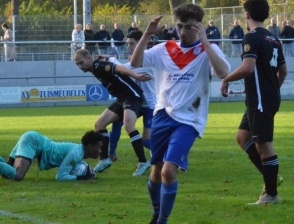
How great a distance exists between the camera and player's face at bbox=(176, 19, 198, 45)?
8414 mm

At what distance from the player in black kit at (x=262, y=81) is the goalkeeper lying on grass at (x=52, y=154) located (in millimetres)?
2908

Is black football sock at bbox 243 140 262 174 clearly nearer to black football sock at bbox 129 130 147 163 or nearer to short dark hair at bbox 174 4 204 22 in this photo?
short dark hair at bbox 174 4 204 22

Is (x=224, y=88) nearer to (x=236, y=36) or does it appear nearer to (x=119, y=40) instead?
(x=119, y=40)

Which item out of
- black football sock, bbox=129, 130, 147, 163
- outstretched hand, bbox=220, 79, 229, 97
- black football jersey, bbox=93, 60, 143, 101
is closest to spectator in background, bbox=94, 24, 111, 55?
black football jersey, bbox=93, 60, 143, 101

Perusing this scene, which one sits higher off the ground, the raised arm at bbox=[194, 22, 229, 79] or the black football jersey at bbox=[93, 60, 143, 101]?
the raised arm at bbox=[194, 22, 229, 79]

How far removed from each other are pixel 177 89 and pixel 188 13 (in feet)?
2.38

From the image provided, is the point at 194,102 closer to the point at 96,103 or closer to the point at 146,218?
the point at 146,218

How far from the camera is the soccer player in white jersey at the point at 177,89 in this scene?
8359 mm

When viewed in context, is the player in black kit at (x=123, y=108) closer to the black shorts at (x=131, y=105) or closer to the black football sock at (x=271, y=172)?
the black shorts at (x=131, y=105)

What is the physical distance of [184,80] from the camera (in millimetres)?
8578

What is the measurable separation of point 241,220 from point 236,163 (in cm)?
531

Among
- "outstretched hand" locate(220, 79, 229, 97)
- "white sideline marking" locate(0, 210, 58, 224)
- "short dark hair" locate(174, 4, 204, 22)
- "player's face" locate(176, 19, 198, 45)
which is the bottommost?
"white sideline marking" locate(0, 210, 58, 224)

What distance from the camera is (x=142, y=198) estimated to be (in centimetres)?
1070

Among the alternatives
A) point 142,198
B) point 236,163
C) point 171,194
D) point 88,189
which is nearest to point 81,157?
point 88,189
